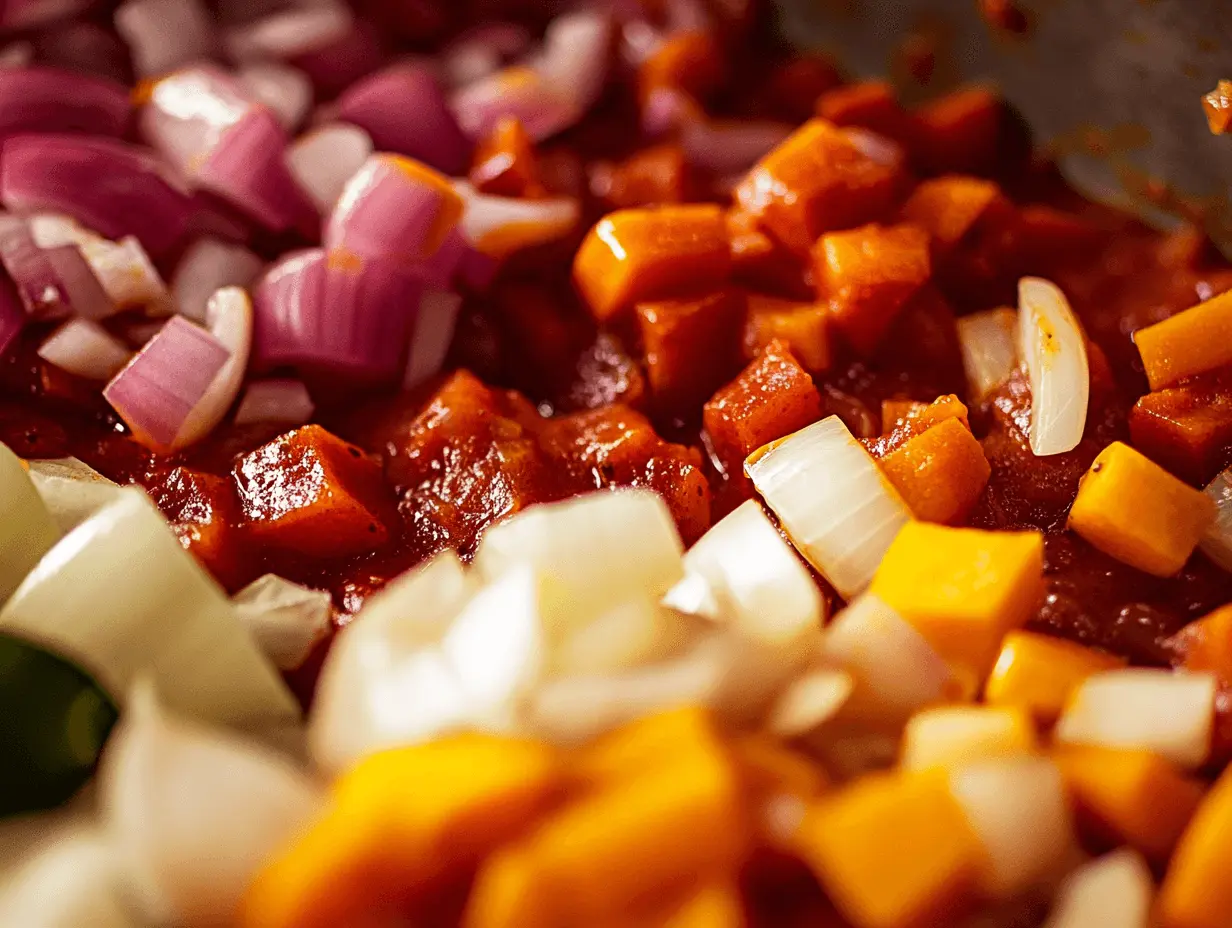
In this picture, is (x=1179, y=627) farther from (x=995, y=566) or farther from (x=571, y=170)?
(x=571, y=170)

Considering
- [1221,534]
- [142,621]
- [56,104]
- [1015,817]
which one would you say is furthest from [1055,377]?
[56,104]

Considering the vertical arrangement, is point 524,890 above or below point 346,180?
below

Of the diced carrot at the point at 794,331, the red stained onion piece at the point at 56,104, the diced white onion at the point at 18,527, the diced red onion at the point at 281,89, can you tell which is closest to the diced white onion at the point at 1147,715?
the diced carrot at the point at 794,331

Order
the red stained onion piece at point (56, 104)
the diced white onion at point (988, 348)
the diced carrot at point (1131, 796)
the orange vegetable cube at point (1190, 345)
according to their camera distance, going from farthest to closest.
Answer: the red stained onion piece at point (56, 104) → the diced white onion at point (988, 348) → the orange vegetable cube at point (1190, 345) → the diced carrot at point (1131, 796)

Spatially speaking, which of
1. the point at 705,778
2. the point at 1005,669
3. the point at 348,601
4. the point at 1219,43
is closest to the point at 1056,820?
the point at 1005,669

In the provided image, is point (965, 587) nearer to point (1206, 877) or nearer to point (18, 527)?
point (1206, 877)

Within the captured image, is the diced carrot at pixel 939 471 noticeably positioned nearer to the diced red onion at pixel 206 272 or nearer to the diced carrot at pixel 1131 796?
the diced carrot at pixel 1131 796
